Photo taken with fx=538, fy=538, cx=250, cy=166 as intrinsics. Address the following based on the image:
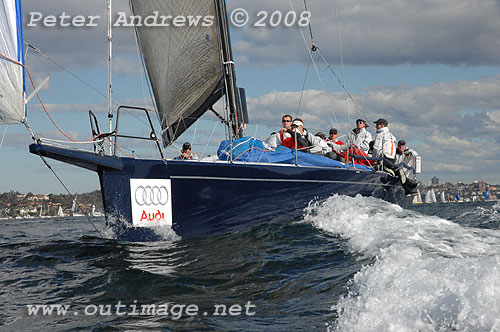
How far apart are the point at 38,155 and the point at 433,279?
467 cm

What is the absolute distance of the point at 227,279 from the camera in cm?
486

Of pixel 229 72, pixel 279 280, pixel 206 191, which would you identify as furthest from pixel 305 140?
pixel 279 280

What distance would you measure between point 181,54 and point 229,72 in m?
0.80

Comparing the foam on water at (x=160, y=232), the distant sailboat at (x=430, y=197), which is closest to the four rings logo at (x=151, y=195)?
the foam on water at (x=160, y=232)

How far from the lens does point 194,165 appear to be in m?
6.90

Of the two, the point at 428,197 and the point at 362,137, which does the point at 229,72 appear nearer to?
Answer: the point at 362,137

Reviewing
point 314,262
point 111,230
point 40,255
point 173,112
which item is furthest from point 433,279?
point 173,112

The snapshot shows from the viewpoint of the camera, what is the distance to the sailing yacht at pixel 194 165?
6730 mm

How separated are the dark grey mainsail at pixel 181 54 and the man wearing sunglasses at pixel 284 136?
1167mm

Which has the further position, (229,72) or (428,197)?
(428,197)

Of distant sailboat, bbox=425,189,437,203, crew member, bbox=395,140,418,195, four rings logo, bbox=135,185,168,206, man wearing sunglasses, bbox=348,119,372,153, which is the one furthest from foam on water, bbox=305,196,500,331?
distant sailboat, bbox=425,189,437,203

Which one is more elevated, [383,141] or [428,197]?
[383,141]

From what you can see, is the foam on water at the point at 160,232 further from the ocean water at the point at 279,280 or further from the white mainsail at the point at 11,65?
the white mainsail at the point at 11,65

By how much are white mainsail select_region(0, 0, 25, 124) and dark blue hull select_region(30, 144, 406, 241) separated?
89cm
